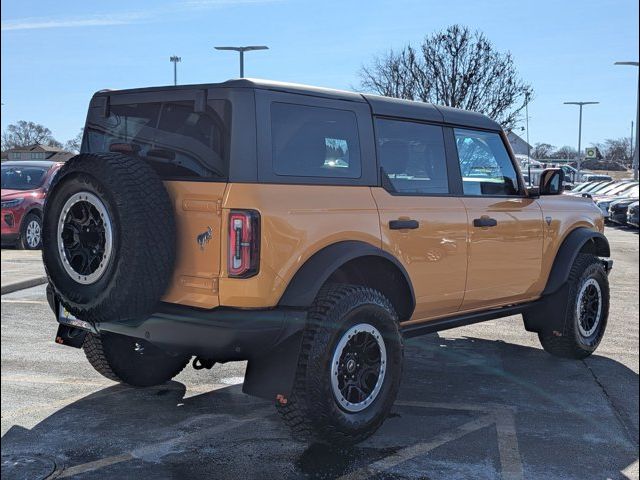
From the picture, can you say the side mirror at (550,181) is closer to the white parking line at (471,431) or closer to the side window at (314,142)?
the white parking line at (471,431)

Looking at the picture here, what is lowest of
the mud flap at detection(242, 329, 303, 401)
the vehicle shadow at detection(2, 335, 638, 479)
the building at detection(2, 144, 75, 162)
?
the vehicle shadow at detection(2, 335, 638, 479)

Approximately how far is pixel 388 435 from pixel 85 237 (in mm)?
2062

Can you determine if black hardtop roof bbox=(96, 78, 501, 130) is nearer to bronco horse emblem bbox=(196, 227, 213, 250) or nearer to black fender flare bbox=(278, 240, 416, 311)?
bronco horse emblem bbox=(196, 227, 213, 250)

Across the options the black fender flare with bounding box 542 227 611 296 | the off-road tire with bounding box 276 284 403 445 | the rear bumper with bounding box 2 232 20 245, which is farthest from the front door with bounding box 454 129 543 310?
the rear bumper with bounding box 2 232 20 245

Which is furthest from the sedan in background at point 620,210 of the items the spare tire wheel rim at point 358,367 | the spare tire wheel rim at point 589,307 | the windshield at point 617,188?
the spare tire wheel rim at point 358,367

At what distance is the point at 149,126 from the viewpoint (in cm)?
445

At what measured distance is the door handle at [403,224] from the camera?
183 inches

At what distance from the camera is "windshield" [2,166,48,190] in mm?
14234

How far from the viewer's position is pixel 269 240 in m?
3.90

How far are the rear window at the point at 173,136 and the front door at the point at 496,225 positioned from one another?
80.7 inches

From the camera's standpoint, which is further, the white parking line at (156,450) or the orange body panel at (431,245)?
the orange body panel at (431,245)

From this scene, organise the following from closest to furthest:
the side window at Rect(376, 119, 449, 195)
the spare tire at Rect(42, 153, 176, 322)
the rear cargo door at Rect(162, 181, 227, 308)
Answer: the spare tire at Rect(42, 153, 176, 322)
the rear cargo door at Rect(162, 181, 227, 308)
the side window at Rect(376, 119, 449, 195)

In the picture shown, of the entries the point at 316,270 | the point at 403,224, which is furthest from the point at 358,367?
A: the point at 403,224

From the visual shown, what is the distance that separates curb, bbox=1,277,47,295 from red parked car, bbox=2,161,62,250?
3534 millimetres
